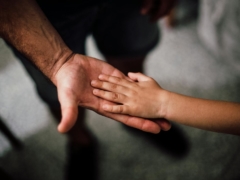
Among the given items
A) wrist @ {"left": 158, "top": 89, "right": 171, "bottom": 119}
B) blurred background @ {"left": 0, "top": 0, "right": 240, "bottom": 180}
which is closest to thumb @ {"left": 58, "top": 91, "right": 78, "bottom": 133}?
wrist @ {"left": 158, "top": 89, "right": 171, "bottom": 119}

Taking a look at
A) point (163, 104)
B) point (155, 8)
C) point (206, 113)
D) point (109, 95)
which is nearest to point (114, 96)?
point (109, 95)

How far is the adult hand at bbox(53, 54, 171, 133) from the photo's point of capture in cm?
48

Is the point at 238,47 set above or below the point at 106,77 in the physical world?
below

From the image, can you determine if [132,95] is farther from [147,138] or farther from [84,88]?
[147,138]

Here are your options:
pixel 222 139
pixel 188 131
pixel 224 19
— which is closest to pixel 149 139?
pixel 188 131

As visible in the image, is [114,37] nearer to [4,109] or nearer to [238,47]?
[4,109]

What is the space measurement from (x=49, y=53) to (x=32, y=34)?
6cm

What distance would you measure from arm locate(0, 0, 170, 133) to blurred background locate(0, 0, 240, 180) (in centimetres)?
18

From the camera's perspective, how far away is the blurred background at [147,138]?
0.88m

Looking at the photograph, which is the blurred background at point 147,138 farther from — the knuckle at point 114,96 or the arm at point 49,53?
the knuckle at point 114,96

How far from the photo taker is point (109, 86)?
1.90 feet

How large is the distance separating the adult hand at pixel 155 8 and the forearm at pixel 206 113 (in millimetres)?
321

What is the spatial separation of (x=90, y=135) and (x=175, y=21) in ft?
2.75

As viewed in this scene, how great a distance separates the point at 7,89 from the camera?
0.79 m
